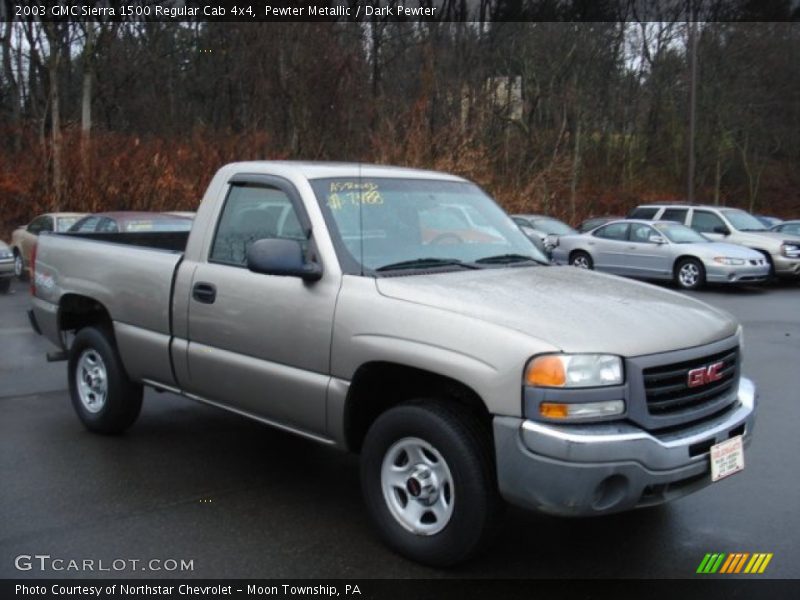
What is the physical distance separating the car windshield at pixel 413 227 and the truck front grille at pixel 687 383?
4.30ft

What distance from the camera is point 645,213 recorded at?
21.3m

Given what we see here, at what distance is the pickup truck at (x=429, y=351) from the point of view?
3.48 m

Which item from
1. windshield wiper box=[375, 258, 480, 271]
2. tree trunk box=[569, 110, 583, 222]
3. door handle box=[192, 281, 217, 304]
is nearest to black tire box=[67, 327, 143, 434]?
door handle box=[192, 281, 217, 304]

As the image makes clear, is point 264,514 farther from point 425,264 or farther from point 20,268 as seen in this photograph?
point 20,268

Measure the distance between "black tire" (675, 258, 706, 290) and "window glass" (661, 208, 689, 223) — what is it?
3.12 metres

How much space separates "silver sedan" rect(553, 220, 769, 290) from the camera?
16.5m

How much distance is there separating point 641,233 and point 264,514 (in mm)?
15083

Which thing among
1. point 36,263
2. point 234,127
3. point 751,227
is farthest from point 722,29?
point 36,263

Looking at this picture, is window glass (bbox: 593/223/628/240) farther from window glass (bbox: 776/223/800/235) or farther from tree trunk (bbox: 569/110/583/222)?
tree trunk (bbox: 569/110/583/222)

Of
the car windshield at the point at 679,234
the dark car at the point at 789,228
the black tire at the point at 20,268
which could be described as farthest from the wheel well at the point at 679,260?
the black tire at the point at 20,268

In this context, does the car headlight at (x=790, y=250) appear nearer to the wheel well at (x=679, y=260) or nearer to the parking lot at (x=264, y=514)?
the wheel well at (x=679, y=260)

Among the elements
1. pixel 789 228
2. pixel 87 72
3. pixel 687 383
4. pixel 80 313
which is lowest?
pixel 80 313

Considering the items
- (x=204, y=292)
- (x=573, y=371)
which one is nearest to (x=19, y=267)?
(x=204, y=292)

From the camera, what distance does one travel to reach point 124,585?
372 cm
